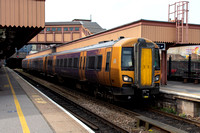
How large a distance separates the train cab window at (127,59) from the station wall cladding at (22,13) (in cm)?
508

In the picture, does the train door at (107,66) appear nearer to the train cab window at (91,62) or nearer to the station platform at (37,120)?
the train cab window at (91,62)

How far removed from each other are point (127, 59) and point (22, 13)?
6188 millimetres

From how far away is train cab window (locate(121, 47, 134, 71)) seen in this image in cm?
941

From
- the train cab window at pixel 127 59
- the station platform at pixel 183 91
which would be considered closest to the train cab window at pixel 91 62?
the train cab window at pixel 127 59

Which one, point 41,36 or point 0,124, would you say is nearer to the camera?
point 0,124

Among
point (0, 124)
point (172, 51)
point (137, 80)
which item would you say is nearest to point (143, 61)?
point (137, 80)

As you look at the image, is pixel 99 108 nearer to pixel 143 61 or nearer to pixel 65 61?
pixel 143 61

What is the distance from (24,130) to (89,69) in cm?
689

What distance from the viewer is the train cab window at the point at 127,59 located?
9.41 metres

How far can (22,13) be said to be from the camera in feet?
38.0

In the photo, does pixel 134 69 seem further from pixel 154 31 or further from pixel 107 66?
pixel 154 31

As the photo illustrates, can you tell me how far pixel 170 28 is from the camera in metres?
15.2

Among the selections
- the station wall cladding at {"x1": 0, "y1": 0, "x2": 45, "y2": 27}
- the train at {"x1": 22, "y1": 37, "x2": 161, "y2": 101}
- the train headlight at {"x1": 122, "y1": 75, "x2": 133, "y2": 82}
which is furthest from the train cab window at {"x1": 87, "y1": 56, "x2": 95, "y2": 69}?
the station wall cladding at {"x1": 0, "y1": 0, "x2": 45, "y2": 27}

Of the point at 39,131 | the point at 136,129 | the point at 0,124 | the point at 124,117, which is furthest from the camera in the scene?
the point at 124,117
